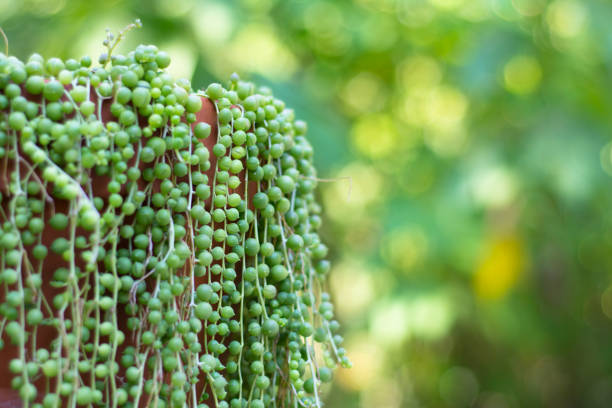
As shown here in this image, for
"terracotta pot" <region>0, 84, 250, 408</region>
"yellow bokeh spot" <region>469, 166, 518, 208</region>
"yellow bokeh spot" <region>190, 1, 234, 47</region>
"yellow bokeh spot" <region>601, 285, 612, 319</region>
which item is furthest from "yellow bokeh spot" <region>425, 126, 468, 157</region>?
"terracotta pot" <region>0, 84, 250, 408</region>

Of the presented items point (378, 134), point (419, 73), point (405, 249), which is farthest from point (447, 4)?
point (405, 249)

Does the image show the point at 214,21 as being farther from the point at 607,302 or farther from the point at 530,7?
the point at 607,302

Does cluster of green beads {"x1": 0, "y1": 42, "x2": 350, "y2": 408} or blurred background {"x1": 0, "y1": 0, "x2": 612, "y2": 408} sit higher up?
blurred background {"x1": 0, "y1": 0, "x2": 612, "y2": 408}

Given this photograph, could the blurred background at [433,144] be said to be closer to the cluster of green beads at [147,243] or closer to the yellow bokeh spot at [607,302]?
the yellow bokeh spot at [607,302]

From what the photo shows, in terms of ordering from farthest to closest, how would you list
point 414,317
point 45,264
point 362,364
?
point 362,364 < point 414,317 < point 45,264

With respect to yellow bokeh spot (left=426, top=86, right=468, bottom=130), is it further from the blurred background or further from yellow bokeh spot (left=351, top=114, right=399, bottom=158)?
yellow bokeh spot (left=351, top=114, right=399, bottom=158)

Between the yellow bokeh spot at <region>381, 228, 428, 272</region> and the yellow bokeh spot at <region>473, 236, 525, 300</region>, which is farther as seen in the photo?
the yellow bokeh spot at <region>473, 236, 525, 300</region>

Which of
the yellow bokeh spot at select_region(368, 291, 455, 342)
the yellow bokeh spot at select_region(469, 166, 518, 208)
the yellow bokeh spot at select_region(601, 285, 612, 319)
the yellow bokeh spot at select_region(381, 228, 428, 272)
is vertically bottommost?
the yellow bokeh spot at select_region(368, 291, 455, 342)

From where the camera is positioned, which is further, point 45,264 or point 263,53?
point 263,53
